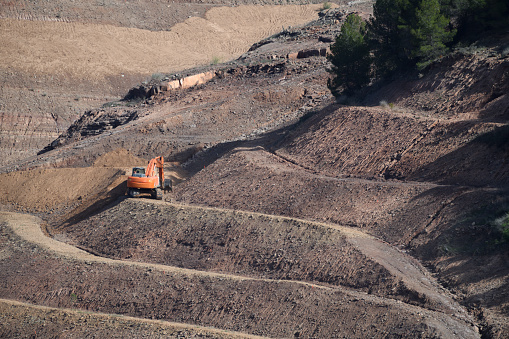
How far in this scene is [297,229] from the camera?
2181 centimetres

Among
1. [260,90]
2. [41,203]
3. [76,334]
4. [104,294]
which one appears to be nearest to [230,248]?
[104,294]

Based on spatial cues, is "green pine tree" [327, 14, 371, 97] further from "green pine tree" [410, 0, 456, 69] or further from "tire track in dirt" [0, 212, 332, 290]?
"tire track in dirt" [0, 212, 332, 290]

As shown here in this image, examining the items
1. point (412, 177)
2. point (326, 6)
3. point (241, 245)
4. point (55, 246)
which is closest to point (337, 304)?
point (241, 245)

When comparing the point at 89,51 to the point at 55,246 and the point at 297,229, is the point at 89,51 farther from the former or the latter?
the point at 297,229

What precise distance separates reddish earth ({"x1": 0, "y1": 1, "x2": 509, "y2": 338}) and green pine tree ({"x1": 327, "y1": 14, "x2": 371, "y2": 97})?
7.64ft

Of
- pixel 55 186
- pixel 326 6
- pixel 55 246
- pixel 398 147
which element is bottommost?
pixel 55 246

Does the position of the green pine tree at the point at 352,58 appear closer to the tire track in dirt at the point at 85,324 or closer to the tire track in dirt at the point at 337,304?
the tire track in dirt at the point at 337,304

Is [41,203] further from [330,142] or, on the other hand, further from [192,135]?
[330,142]

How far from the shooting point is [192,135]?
3878 centimetres

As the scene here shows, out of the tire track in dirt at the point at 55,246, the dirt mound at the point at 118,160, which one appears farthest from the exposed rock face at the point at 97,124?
the tire track in dirt at the point at 55,246

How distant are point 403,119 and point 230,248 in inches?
371

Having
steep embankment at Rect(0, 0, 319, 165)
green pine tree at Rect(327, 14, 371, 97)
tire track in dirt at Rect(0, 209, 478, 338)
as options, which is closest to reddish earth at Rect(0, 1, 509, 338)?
tire track in dirt at Rect(0, 209, 478, 338)

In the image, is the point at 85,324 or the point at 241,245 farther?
the point at 241,245

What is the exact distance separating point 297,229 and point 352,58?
1323cm
